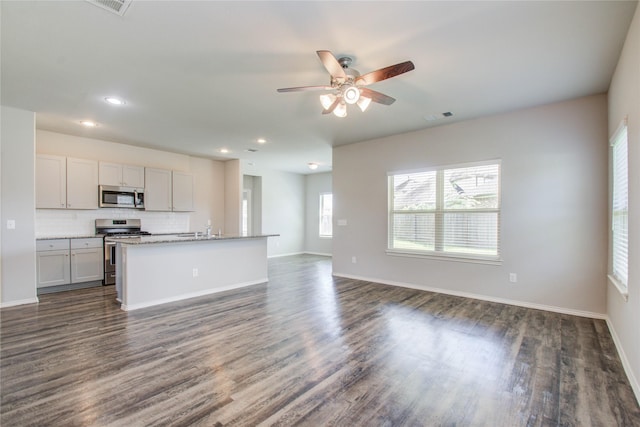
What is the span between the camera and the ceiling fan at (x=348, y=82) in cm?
248

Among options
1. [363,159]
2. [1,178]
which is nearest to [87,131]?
[1,178]

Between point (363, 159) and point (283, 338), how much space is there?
3.81 metres

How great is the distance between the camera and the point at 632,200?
2.39m

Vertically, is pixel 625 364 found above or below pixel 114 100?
below

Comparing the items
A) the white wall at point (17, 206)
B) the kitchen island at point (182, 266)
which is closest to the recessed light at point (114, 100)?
the white wall at point (17, 206)

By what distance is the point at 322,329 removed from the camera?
10.9ft

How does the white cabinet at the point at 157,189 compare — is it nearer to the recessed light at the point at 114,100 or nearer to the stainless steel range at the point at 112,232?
the stainless steel range at the point at 112,232

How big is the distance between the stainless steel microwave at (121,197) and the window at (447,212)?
15.9ft

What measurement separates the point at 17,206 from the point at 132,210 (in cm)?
207

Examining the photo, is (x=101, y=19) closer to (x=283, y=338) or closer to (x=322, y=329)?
(x=283, y=338)

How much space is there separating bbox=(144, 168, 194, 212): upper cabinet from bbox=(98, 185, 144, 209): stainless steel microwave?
0.42ft

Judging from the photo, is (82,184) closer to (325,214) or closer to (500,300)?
(325,214)

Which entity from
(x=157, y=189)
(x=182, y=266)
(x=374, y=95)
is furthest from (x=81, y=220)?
(x=374, y=95)

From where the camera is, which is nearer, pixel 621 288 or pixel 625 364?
pixel 625 364
